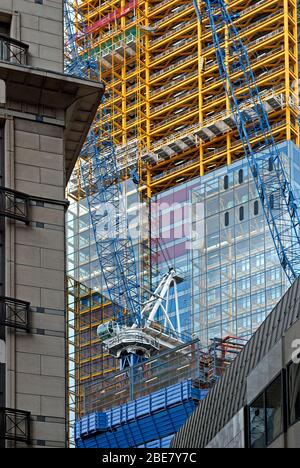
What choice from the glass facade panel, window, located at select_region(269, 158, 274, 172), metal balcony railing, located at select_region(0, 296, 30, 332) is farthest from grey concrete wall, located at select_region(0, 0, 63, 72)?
window, located at select_region(269, 158, 274, 172)

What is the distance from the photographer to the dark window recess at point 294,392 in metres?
42.7

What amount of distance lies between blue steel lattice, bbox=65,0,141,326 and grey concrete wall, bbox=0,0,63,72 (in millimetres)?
110885

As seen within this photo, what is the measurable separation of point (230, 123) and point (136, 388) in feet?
134

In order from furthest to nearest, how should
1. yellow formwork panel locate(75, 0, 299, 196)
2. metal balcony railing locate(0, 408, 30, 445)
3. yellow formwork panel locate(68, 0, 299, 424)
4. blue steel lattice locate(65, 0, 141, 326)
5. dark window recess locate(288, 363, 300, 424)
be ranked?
yellow formwork panel locate(75, 0, 299, 196), yellow formwork panel locate(68, 0, 299, 424), blue steel lattice locate(65, 0, 141, 326), metal balcony railing locate(0, 408, 30, 445), dark window recess locate(288, 363, 300, 424)

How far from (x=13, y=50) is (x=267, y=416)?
17.4 m

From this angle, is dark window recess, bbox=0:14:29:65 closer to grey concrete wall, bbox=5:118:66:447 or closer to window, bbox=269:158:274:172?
grey concrete wall, bbox=5:118:66:447

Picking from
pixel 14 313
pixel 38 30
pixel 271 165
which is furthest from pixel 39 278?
pixel 271 165

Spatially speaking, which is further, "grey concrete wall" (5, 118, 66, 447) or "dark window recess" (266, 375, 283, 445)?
"grey concrete wall" (5, 118, 66, 447)

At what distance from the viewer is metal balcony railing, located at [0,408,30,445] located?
159 feet

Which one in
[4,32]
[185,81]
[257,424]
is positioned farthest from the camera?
[185,81]

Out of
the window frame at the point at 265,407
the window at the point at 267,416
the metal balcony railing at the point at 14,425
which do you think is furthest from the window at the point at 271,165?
the metal balcony railing at the point at 14,425

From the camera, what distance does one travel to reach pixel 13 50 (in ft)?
183

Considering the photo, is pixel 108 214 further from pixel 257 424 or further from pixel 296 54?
pixel 257 424
